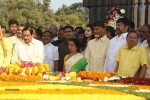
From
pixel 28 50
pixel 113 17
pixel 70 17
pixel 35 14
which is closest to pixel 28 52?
pixel 28 50

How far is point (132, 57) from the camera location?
10852mm

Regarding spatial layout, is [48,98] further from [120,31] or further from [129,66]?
[120,31]

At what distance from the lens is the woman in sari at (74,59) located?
39.3 ft

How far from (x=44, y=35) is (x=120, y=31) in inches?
99.4

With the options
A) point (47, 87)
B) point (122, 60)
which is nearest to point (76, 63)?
point (122, 60)

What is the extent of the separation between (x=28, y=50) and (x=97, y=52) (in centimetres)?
157

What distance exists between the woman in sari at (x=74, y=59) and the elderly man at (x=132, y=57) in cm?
119

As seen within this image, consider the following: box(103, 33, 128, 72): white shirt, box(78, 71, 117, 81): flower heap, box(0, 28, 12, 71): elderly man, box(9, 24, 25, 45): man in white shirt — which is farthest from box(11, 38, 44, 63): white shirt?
box(78, 71, 117, 81): flower heap

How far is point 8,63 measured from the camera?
12023 millimetres

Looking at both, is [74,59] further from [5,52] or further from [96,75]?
[5,52]

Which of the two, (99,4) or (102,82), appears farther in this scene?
(99,4)

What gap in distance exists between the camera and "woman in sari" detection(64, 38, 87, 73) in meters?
12.0

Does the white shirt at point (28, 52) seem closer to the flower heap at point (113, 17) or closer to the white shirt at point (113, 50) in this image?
the white shirt at point (113, 50)

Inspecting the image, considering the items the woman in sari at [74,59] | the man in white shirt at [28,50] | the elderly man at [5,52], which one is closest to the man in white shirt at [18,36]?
the man in white shirt at [28,50]
